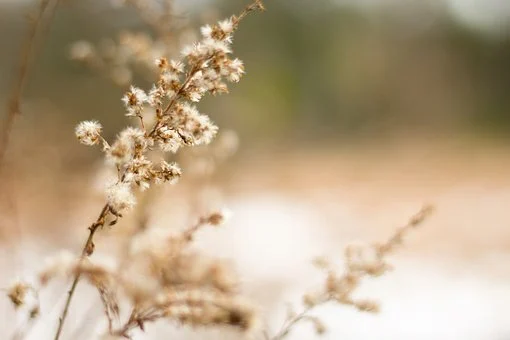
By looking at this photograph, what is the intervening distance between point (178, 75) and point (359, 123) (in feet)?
78.0

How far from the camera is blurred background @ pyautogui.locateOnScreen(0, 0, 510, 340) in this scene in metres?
4.90

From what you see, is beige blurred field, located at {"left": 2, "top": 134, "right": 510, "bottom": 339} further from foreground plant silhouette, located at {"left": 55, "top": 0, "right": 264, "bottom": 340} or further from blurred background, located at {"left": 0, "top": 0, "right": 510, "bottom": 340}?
foreground plant silhouette, located at {"left": 55, "top": 0, "right": 264, "bottom": 340}

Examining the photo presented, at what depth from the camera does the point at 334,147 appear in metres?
21.6

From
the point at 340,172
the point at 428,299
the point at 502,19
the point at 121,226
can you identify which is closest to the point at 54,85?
the point at 340,172

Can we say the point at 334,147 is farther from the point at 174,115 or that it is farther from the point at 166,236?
the point at 174,115

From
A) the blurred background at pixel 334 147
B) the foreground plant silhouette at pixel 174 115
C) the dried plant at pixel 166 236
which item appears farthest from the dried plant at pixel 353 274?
the foreground plant silhouette at pixel 174 115

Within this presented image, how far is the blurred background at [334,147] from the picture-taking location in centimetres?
490

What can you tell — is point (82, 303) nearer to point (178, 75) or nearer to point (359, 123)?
point (178, 75)

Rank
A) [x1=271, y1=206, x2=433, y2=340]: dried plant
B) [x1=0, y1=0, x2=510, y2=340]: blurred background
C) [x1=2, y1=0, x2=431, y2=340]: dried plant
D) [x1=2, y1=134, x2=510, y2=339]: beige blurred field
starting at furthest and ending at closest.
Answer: [x1=0, y1=0, x2=510, y2=340]: blurred background
[x1=2, y1=134, x2=510, y2=339]: beige blurred field
[x1=271, y1=206, x2=433, y2=340]: dried plant
[x1=2, y1=0, x2=431, y2=340]: dried plant

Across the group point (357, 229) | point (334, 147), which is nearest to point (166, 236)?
point (357, 229)

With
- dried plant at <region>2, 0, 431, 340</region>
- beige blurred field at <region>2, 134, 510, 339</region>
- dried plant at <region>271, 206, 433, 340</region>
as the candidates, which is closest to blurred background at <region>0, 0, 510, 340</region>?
beige blurred field at <region>2, 134, 510, 339</region>

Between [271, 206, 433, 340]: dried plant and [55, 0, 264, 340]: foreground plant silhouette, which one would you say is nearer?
[55, 0, 264, 340]: foreground plant silhouette

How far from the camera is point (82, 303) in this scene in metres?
4.20

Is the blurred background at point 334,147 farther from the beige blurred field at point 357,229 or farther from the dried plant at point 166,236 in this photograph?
the dried plant at point 166,236
